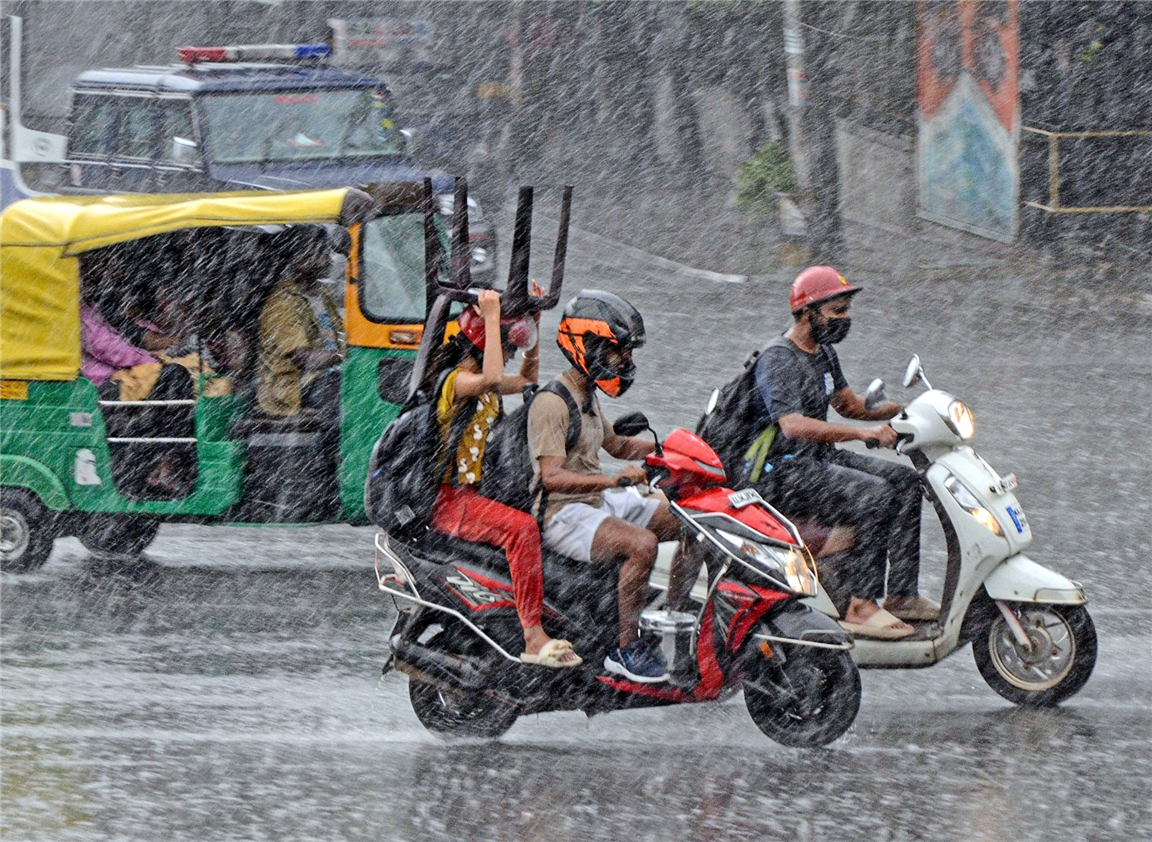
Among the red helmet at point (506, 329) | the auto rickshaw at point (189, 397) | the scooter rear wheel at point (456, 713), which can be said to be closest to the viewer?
the red helmet at point (506, 329)

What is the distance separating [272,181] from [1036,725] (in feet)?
35.2

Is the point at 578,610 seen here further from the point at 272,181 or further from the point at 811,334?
the point at 272,181

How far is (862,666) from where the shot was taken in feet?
23.0

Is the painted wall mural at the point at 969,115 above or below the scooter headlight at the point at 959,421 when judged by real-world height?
above

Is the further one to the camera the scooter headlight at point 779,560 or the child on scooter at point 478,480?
the child on scooter at point 478,480

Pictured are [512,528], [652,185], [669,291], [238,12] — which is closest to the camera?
[512,528]

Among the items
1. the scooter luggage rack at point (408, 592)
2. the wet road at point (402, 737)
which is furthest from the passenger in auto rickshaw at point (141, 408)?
the scooter luggage rack at point (408, 592)

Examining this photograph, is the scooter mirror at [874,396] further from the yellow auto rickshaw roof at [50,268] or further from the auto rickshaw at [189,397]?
the yellow auto rickshaw roof at [50,268]

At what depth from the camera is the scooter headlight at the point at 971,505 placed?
691cm

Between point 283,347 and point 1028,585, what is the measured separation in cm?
452

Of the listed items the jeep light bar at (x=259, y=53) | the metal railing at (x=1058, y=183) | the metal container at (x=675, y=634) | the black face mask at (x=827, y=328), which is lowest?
the metal container at (x=675, y=634)

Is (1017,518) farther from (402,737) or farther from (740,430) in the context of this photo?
(402,737)

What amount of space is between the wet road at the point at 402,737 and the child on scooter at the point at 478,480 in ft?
1.66

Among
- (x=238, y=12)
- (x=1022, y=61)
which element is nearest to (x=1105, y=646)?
(x=1022, y=61)
